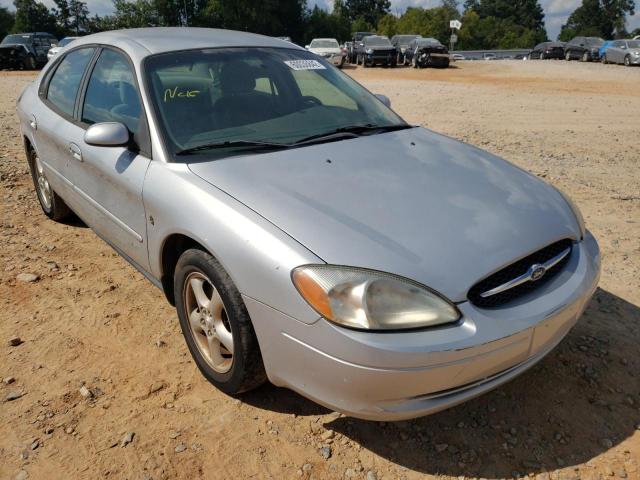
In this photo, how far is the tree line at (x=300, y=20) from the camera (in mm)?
52844

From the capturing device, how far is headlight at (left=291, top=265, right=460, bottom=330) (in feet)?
6.12

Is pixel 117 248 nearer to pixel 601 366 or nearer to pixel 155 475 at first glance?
pixel 155 475

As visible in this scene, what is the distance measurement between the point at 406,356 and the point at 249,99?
6.17 feet

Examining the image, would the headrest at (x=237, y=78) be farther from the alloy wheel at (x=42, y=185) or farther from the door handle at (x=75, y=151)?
the alloy wheel at (x=42, y=185)

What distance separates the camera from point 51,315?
3.24m

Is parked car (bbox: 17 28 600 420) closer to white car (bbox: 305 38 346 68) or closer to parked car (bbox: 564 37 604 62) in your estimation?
white car (bbox: 305 38 346 68)

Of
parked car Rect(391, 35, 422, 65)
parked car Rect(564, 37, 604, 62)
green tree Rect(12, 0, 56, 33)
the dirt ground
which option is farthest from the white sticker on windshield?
green tree Rect(12, 0, 56, 33)

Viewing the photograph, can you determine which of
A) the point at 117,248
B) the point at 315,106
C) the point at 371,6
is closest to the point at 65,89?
the point at 117,248

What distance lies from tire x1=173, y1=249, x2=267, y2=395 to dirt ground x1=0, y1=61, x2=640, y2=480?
15cm

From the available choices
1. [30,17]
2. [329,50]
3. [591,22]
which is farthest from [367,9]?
[329,50]

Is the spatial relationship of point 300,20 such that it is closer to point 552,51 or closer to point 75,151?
point 552,51

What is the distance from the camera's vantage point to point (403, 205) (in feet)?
7.44

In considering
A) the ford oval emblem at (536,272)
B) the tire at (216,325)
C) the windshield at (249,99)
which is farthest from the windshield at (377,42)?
the ford oval emblem at (536,272)

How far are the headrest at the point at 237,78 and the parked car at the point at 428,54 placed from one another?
25.8 meters
